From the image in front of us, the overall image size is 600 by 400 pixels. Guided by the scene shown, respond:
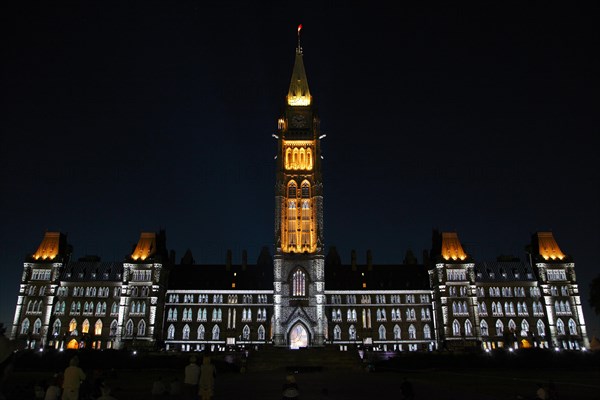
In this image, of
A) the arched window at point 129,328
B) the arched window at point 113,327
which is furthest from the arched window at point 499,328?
the arched window at point 113,327

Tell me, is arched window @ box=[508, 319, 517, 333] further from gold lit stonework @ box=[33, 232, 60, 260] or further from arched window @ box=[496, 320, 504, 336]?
gold lit stonework @ box=[33, 232, 60, 260]

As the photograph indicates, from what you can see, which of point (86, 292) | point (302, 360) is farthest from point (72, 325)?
point (302, 360)

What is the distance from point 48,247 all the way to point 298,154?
53395 mm

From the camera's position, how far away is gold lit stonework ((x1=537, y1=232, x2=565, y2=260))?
97625 millimetres

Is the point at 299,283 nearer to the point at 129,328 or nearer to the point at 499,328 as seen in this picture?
the point at 129,328

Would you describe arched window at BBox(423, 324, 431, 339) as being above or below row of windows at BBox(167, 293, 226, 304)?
below

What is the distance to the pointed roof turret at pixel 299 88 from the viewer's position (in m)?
108

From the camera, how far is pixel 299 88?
359 feet

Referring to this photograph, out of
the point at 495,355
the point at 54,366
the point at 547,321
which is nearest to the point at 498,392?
the point at 495,355

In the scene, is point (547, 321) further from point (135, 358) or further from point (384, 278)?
point (135, 358)

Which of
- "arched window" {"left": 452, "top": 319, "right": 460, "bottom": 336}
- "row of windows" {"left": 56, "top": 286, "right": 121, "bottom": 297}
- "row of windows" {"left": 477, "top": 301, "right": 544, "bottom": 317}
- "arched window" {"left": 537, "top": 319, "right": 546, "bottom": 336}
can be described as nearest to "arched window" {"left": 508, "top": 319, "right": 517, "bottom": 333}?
"row of windows" {"left": 477, "top": 301, "right": 544, "bottom": 317}

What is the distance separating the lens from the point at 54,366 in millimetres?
52781

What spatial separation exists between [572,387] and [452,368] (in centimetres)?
2418

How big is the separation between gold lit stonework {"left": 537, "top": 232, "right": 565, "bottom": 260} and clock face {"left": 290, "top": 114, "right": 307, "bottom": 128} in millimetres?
53875
